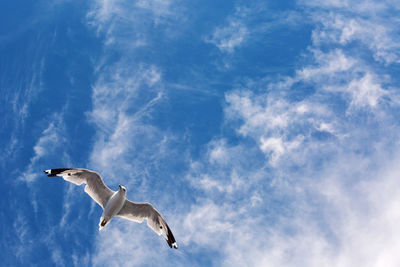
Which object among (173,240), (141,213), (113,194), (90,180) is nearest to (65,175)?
(90,180)

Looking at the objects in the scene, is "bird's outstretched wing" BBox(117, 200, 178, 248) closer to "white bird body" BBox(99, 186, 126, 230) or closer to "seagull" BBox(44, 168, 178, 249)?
"seagull" BBox(44, 168, 178, 249)

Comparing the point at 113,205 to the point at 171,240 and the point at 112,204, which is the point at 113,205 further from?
the point at 171,240

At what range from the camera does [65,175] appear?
103 ft

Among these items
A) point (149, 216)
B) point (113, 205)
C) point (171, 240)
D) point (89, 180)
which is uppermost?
point (89, 180)

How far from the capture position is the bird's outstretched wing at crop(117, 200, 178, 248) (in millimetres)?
33125

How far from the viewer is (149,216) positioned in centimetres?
3359

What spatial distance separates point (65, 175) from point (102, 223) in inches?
186

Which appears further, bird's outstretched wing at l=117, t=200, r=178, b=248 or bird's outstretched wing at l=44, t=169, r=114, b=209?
bird's outstretched wing at l=117, t=200, r=178, b=248

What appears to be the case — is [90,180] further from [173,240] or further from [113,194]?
[173,240]

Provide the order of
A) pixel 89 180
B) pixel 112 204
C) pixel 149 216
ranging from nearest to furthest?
pixel 112 204 → pixel 89 180 → pixel 149 216

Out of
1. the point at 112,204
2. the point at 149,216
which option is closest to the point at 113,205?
the point at 112,204

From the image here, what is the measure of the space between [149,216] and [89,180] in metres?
5.72

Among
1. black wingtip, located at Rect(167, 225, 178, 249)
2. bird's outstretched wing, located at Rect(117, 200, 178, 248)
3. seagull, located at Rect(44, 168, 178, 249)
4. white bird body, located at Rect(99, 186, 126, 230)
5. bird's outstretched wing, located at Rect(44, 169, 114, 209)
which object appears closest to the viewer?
bird's outstretched wing, located at Rect(44, 169, 114, 209)

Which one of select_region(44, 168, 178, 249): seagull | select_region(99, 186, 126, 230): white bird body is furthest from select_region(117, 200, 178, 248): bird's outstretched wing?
select_region(99, 186, 126, 230): white bird body
